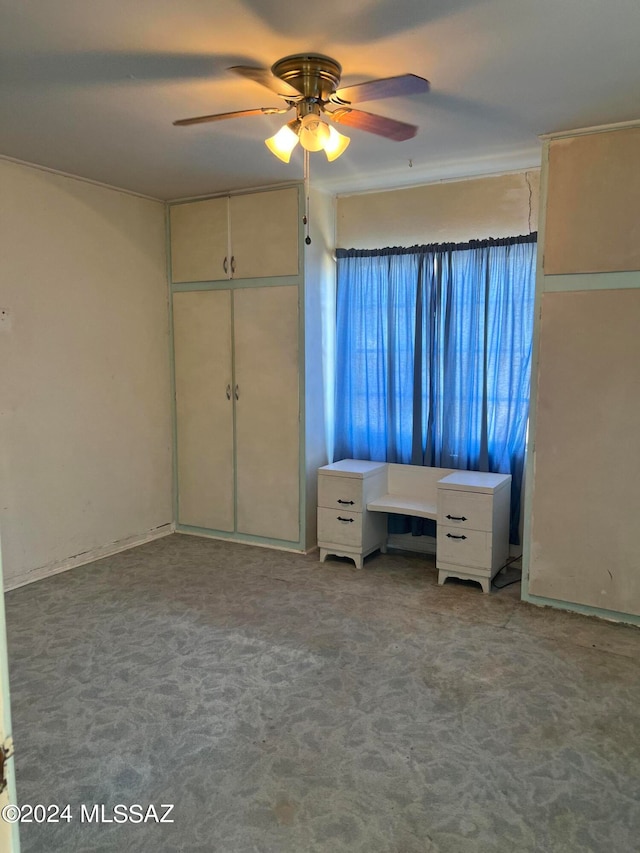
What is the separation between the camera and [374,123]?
2420 millimetres

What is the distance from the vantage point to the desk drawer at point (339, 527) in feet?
13.1

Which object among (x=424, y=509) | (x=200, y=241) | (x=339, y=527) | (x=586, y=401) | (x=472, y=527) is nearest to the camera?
(x=586, y=401)

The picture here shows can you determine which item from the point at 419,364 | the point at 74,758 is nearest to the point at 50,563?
the point at 74,758

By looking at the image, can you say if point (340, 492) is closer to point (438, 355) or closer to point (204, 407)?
point (438, 355)

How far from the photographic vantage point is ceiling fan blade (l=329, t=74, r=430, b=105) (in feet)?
6.70

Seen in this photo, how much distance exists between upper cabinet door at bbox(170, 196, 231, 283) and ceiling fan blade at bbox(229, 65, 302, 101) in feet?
6.08

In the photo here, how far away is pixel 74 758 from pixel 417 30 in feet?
9.16

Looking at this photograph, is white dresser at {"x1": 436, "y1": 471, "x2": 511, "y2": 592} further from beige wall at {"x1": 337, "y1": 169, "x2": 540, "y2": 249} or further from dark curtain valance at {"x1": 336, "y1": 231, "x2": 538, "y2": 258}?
beige wall at {"x1": 337, "y1": 169, "x2": 540, "y2": 249}

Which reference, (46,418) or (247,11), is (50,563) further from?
(247,11)

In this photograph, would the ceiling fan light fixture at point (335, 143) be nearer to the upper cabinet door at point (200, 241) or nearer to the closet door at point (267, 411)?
the closet door at point (267, 411)

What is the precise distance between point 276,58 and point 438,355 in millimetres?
2226

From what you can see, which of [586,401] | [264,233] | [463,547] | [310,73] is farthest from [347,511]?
[310,73]

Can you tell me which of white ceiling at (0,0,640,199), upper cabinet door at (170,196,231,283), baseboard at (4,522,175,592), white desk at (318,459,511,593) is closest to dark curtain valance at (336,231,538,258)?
white ceiling at (0,0,640,199)

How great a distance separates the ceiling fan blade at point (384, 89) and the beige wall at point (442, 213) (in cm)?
187
